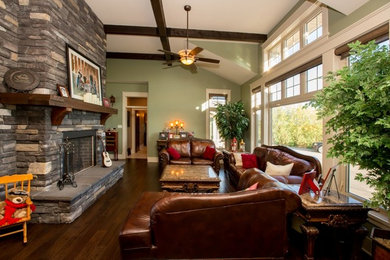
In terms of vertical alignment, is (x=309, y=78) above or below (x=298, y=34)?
below

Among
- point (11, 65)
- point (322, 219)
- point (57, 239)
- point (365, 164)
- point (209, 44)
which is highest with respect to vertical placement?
point (209, 44)

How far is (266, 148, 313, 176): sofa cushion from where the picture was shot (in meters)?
2.76

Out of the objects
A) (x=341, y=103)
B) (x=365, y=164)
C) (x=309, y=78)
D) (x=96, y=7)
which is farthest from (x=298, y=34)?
(x=96, y=7)

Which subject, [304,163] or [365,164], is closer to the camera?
[365,164]

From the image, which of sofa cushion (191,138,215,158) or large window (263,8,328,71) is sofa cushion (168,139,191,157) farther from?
large window (263,8,328,71)

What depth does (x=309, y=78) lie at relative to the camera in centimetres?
328

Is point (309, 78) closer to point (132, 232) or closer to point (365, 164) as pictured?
point (365, 164)

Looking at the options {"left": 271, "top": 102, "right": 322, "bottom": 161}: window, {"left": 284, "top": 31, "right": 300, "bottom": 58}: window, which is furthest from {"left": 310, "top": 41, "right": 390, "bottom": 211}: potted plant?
{"left": 284, "top": 31, "right": 300, "bottom": 58}: window

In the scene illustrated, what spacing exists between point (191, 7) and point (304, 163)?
11.7 ft

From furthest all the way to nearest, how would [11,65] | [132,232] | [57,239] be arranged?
[11,65] < [57,239] < [132,232]

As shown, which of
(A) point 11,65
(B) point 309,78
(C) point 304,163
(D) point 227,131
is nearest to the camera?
(A) point 11,65

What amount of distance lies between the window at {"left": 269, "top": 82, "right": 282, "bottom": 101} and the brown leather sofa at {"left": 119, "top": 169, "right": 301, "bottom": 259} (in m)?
3.38

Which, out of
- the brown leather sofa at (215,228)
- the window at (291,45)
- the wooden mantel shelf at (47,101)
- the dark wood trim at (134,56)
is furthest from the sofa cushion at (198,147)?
the brown leather sofa at (215,228)

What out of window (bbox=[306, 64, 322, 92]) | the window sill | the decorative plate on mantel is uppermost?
window (bbox=[306, 64, 322, 92])
